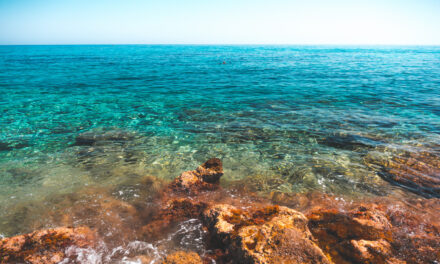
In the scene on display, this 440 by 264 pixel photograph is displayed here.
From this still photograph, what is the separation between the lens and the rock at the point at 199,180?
6.68 metres

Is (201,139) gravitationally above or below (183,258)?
above

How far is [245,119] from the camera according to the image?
42.6ft

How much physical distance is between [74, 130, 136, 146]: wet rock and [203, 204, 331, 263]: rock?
7.49m

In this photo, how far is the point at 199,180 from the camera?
693 centimetres

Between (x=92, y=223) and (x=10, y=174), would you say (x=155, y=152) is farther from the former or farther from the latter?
(x=10, y=174)

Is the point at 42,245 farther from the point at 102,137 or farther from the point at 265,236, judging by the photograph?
the point at 102,137

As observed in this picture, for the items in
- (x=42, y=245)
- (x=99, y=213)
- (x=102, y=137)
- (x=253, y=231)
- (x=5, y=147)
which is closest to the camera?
(x=253, y=231)

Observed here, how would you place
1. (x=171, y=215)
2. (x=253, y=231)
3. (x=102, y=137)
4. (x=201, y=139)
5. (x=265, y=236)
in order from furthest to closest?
(x=102, y=137)
(x=201, y=139)
(x=171, y=215)
(x=253, y=231)
(x=265, y=236)

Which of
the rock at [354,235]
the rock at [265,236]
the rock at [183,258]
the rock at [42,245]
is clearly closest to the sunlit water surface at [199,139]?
the rock at [42,245]

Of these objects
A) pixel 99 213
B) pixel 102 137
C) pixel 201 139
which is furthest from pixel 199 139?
pixel 99 213

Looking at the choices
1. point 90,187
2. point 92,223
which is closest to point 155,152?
point 90,187

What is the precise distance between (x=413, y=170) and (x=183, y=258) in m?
8.45

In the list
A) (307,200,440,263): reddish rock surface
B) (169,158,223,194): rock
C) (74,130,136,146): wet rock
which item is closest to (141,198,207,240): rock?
(169,158,223,194): rock

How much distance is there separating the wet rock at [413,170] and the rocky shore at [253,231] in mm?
106
